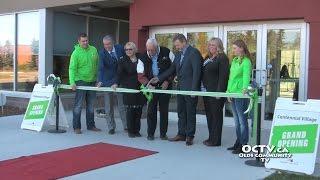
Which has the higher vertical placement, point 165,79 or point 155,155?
point 165,79

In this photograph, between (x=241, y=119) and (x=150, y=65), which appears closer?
(x=241, y=119)

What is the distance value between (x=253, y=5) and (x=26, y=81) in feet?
23.9

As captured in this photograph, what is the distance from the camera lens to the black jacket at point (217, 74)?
310 inches

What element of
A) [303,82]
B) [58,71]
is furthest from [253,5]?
[58,71]

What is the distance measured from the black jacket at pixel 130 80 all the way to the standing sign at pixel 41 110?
1622 millimetres

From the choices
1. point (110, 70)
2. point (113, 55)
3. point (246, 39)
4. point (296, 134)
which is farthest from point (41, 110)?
point (296, 134)

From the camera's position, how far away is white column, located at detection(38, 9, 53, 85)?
13.1m

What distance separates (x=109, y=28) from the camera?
49.3 ft

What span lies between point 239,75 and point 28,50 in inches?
323

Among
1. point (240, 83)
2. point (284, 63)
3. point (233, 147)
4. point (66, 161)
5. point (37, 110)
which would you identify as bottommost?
point (66, 161)

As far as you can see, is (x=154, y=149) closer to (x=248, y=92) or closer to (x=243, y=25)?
(x=248, y=92)

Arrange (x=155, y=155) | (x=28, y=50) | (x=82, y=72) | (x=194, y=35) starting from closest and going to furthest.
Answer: (x=155, y=155), (x=82, y=72), (x=194, y=35), (x=28, y=50)

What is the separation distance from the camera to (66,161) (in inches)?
275

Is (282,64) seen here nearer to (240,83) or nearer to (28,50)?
(240,83)
